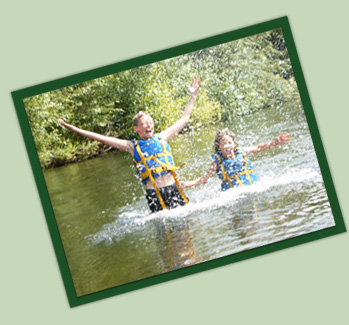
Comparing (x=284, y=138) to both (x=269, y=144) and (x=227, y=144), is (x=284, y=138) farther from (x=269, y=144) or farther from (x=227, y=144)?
(x=227, y=144)

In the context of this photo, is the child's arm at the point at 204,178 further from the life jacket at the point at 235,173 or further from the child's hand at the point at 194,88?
the child's hand at the point at 194,88

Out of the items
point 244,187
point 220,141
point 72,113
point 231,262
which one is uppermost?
point 72,113

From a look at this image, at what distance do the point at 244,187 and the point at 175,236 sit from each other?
2.56 ft

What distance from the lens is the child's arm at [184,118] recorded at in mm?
6918

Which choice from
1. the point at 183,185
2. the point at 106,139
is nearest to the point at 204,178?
the point at 183,185

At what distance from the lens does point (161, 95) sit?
281 inches

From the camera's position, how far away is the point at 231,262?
21.5ft

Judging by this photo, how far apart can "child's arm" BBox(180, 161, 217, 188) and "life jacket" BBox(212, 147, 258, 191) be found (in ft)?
0.15

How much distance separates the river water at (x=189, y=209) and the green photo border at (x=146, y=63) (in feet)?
0.15

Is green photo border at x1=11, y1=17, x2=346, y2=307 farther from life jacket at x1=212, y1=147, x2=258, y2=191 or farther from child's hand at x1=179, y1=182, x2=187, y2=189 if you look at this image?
child's hand at x1=179, y1=182, x2=187, y2=189

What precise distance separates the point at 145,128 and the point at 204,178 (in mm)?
700

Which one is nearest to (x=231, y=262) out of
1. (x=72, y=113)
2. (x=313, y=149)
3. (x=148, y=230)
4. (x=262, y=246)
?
(x=262, y=246)

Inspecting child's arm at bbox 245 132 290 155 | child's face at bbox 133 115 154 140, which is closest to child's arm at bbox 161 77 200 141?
child's face at bbox 133 115 154 140

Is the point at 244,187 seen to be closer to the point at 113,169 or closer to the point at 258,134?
the point at 258,134
